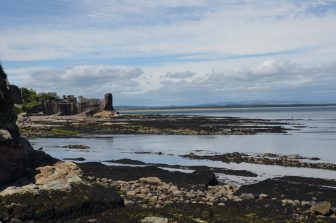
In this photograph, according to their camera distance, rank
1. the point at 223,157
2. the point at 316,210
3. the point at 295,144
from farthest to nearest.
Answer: the point at 295,144 → the point at 223,157 → the point at 316,210

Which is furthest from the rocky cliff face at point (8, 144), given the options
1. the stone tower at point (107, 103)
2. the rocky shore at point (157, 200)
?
the stone tower at point (107, 103)

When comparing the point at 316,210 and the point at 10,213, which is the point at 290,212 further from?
the point at 10,213

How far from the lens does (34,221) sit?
57.3 feet

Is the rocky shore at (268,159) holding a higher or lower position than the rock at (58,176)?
lower

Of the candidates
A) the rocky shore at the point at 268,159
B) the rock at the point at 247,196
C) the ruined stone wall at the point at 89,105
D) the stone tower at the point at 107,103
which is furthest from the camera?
the ruined stone wall at the point at 89,105

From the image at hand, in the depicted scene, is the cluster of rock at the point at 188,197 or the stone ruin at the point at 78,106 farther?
the stone ruin at the point at 78,106

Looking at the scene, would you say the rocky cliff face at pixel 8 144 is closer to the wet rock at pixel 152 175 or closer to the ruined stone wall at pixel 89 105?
the wet rock at pixel 152 175

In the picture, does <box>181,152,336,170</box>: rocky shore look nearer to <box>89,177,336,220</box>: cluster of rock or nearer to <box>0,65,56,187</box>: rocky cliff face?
<box>89,177,336,220</box>: cluster of rock

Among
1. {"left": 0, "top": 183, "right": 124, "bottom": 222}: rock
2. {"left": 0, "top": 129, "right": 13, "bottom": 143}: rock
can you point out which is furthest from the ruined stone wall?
{"left": 0, "top": 183, "right": 124, "bottom": 222}: rock

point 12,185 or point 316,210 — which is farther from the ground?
point 12,185

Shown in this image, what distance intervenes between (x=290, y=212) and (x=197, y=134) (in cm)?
5798

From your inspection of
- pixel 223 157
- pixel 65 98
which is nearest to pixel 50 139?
pixel 223 157

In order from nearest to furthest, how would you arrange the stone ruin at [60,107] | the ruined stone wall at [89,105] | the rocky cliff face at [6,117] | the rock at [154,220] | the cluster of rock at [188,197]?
the rock at [154,220]
the rocky cliff face at [6,117]
the cluster of rock at [188,197]
the stone ruin at [60,107]
the ruined stone wall at [89,105]

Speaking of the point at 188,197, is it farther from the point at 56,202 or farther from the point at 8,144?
the point at 8,144
